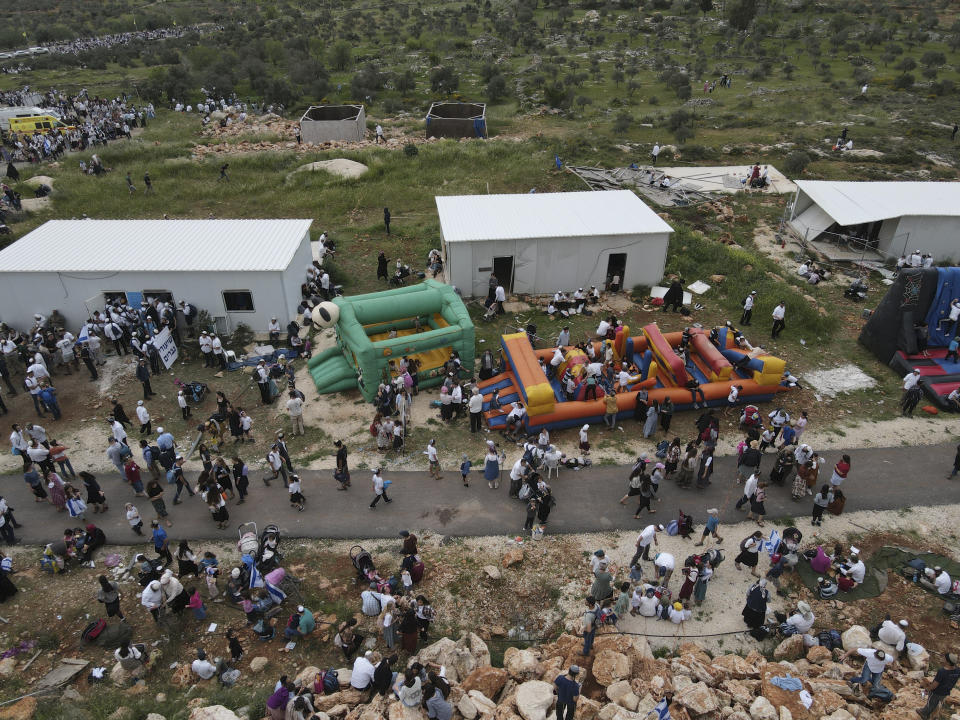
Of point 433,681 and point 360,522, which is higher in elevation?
point 433,681

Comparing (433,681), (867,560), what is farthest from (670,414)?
(433,681)

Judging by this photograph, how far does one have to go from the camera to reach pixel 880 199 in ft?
83.9

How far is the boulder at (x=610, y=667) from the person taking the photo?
412 inches

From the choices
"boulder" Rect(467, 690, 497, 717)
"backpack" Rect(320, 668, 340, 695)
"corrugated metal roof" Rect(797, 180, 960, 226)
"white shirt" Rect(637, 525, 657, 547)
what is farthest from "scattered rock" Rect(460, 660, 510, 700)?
"corrugated metal roof" Rect(797, 180, 960, 226)

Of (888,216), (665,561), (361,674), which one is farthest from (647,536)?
(888,216)

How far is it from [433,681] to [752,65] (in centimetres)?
5919

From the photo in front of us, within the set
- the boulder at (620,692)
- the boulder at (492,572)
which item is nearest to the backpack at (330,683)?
the boulder at (492,572)

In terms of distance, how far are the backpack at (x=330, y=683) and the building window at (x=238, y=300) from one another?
1332cm

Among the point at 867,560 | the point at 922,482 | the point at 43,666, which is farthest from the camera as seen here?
the point at 922,482

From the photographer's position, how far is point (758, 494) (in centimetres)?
1379

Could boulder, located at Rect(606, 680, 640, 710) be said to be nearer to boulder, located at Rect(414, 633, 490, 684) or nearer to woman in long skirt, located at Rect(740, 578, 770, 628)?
boulder, located at Rect(414, 633, 490, 684)

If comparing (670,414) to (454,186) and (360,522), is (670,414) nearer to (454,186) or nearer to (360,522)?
(360,522)

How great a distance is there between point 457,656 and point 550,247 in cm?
1484

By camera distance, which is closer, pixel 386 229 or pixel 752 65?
Answer: pixel 386 229
